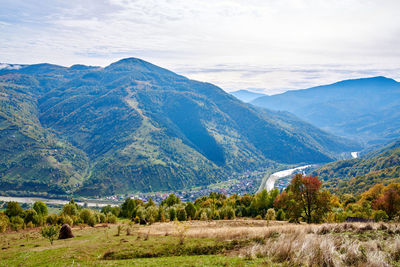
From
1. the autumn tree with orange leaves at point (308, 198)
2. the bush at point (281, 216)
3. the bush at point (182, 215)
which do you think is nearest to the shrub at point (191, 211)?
the bush at point (182, 215)

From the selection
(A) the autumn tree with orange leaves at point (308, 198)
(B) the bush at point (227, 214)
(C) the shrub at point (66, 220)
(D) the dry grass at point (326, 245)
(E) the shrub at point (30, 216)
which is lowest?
(B) the bush at point (227, 214)

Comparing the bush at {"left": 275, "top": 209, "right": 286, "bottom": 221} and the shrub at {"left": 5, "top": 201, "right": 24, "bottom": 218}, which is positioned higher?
the shrub at {"left": 5, "top": 201, "right": 24, "bottom": 218}

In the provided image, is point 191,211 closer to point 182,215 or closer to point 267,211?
point 182,215

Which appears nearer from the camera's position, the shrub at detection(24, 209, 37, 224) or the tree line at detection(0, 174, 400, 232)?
the tree line at detection(0, 174, 400, 232)

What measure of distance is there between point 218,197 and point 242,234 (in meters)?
91.3

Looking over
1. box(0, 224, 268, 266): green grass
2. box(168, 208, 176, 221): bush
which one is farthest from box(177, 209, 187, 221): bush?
box(0, 224, 268, 266): green grass

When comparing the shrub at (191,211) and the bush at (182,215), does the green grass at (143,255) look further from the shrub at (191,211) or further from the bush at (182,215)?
the shrub at (191,211)

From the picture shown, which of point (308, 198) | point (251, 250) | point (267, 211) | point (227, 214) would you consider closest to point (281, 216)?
point (267, 211)

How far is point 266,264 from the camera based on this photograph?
1600 cm

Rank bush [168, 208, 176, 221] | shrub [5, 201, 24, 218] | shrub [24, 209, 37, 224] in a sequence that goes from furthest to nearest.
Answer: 1. bush [168, 208, 176, 221]
2. shrub [5, 201, 24, 218]
3. shrub [24, 209, 37, 224]

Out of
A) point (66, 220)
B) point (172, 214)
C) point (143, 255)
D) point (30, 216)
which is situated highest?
point (143, 255)

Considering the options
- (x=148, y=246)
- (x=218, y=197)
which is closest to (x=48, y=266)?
(x=148, y=246)

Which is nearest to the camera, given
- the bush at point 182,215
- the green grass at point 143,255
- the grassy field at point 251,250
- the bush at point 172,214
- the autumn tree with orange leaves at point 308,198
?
the grassy field at point 251,250

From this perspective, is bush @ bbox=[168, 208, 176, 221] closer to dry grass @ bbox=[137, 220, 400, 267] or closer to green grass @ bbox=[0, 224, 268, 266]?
green grass @ bbox=[0, 224, 268, 266]
